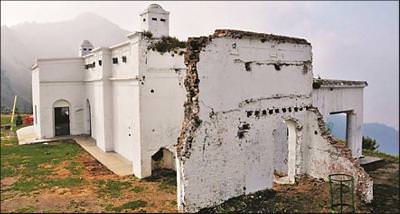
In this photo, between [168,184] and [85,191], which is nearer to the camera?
[85,191]

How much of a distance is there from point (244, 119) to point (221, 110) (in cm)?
94

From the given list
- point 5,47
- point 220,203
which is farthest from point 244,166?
point 5,47

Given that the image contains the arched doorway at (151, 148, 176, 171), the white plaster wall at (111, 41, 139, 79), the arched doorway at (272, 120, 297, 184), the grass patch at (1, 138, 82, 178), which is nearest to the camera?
the arched doorway at (272, 120, 297, 184)

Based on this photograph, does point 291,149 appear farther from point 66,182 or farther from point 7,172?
point 7,172

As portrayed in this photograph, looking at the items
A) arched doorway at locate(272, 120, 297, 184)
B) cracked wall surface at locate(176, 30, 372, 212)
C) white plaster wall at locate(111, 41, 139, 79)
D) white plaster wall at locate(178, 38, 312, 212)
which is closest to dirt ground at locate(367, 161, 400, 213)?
cracked wall surface at locate(176, 30, 372, 212)

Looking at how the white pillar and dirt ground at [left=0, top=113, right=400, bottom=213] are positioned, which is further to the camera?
the white pillar

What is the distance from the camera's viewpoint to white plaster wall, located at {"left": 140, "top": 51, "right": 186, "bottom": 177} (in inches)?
553

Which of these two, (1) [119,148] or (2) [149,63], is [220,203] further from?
(1) [119,148]

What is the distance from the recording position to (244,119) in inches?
429

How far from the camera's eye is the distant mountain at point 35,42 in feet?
165

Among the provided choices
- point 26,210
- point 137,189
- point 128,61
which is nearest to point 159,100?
point 128,61

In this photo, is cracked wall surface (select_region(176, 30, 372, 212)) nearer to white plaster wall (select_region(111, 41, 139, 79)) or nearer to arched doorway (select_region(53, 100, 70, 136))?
white plaster wall (select_region(111, 41, 139, 79))

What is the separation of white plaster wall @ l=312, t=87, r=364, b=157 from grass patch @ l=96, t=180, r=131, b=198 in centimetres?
811

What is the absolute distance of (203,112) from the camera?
10.0 m
